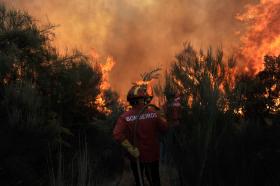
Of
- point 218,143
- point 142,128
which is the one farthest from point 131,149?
point 218,143

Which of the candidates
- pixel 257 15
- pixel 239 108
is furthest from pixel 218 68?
pixel 257 15

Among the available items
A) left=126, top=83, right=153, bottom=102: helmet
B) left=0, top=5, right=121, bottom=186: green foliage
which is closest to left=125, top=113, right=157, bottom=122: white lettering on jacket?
left=126, top=83, right=153, bottom=102: helmet

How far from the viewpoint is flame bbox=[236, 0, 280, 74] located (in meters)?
18.5

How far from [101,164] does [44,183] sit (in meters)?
2.41

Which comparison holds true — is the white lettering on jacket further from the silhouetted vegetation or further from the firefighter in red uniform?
the silhouetted vegetation

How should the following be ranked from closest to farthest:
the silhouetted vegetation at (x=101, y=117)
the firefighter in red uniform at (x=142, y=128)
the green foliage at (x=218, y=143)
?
the green foliage at (x=218, y=143)
the silhouetted vegetation at (x=101, y=117)
the firefighter in red uniform at (x=142, y=128)

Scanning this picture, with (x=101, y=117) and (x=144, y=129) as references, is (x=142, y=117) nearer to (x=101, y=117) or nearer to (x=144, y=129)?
(x=144, y=129)

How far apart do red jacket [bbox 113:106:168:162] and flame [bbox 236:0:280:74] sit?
11.8 m

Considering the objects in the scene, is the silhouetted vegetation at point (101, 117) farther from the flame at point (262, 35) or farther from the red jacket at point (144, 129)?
the flame at point (262, 35)

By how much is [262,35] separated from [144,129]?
14.6 m

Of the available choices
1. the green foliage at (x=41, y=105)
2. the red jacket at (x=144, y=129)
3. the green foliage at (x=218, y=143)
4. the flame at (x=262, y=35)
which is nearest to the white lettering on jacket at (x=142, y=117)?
the red jacket at (x=144, y=129)

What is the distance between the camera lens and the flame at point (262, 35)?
18.5m

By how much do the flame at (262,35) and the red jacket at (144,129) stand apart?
465 inches

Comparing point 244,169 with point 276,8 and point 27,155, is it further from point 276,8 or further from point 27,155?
point 276,8
